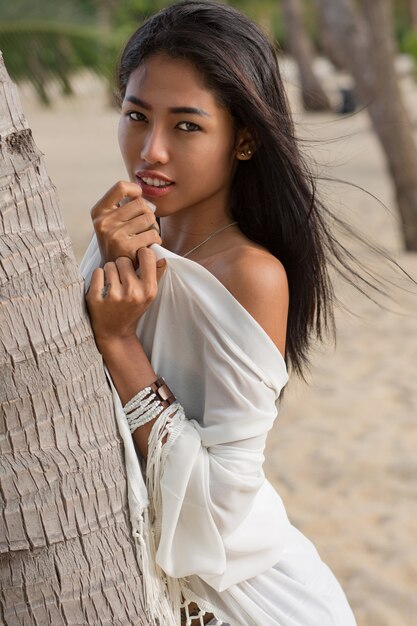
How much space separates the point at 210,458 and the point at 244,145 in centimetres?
59

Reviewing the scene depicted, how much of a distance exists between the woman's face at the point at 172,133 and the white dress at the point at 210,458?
155 millimetres

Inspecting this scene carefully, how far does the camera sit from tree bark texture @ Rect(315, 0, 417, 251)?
25.8ft

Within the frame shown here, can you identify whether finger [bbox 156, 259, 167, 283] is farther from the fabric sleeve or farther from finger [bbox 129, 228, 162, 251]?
the fabric sleeve

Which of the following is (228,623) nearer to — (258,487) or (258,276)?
(258,487)

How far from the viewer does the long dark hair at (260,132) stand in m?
1.62

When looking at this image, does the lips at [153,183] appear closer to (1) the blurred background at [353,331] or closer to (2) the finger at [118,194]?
(2) the finger at [118,194]

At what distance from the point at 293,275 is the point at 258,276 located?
23 cm

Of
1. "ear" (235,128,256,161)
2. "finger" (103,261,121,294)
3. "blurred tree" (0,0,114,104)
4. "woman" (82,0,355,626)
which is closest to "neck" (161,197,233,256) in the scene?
"woman" (82,0,355,626)

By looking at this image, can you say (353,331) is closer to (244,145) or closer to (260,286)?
(244,145)

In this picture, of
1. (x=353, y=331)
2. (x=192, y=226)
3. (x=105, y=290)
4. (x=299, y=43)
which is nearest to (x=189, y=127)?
(x=192, y=226)

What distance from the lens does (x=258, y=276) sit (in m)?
1.57

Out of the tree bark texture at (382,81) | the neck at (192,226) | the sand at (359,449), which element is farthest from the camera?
the tree bark texture at (382,81)

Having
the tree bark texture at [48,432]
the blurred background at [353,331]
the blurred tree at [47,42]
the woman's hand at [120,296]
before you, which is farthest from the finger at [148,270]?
the blurred tree at [47,42]

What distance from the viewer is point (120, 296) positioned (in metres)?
1.43
